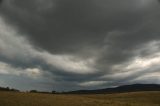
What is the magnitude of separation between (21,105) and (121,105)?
72.3 ft

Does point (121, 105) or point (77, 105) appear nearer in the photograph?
point (77, 105)

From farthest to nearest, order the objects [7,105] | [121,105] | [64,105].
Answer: [121,105], [64,105], [7,105]

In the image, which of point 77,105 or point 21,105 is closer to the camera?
point 21,105

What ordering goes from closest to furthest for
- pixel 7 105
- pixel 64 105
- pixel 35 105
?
pixel 7 105, pixel 35 105, pixel 64 105

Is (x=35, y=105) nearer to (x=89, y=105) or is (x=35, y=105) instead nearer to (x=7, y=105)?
(x=7, y=105)

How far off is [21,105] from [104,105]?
17473 mm

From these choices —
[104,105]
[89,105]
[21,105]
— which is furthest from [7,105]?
[104,105]

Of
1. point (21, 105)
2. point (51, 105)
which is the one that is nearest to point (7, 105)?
point (21, 105)

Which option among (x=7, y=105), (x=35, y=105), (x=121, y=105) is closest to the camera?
(x=7, y=105)

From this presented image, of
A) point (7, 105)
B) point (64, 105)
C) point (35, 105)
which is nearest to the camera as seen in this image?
point (7, 105)

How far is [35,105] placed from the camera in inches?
1809

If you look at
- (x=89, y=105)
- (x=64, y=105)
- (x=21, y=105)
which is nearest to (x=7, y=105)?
(x=21, y=105)

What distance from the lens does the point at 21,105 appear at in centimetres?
4466

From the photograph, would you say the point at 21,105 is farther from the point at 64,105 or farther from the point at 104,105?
the point at 104,105
